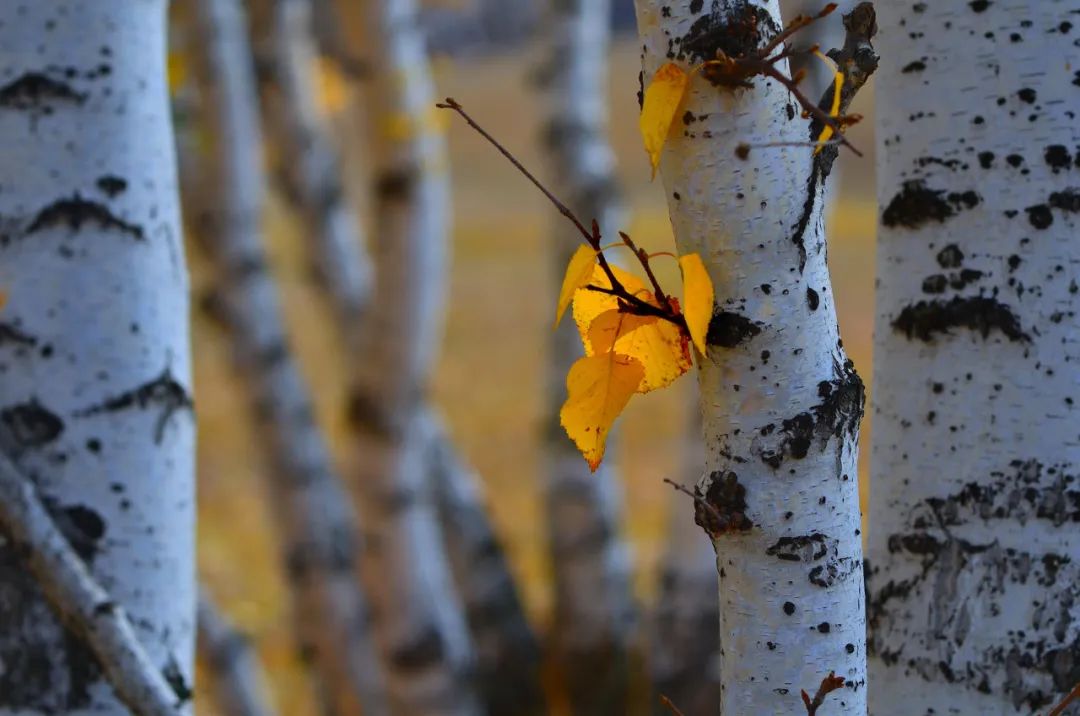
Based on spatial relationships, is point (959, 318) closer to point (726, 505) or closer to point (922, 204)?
point (922, 204)

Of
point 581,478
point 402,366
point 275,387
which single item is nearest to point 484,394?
point 581,478

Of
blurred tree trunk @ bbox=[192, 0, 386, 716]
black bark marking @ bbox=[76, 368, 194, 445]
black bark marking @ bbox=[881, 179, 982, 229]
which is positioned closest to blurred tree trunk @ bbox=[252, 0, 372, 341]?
blurred tree trunk @ bbox=[192, 0, 386, 716]

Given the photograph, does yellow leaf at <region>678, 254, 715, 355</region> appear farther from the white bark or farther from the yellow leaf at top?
the white bark

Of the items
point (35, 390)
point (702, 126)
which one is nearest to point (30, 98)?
point (35, 390)

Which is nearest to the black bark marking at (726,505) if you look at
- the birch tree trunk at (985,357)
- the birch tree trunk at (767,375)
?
the birch tree trunk at (767,375)

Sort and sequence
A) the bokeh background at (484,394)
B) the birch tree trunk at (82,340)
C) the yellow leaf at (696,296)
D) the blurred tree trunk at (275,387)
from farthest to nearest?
1. the bokeh background at (484,394)
2. the blurred tree trunk at (275,387)
3. the birch tree trunk at (82,340)
4. the yellow leaf at (696,296)

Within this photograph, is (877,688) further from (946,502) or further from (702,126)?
(702,126)

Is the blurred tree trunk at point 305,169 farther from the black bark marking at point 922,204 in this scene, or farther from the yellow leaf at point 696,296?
the yellow leaf at point 696,296
